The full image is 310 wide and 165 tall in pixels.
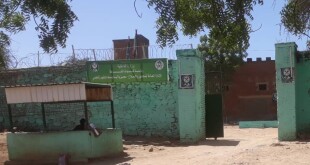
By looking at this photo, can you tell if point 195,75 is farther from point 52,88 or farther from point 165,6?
point 165,6

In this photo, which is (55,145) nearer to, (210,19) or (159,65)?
(159,65)

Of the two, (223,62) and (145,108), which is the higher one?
(223,62)

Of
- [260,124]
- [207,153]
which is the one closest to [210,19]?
[207,153]

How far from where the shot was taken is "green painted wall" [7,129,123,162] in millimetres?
11555

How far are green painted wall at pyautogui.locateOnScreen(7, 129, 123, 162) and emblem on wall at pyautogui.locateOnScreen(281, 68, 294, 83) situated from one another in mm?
5733

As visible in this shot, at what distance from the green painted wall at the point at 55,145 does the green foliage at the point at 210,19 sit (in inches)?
269

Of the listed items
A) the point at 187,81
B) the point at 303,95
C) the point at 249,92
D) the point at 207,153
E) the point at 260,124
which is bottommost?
the point at 260,124

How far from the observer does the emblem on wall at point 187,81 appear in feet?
49.3

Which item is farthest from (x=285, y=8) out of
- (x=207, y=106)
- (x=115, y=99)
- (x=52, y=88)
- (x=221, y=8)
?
(x=115, y=99)

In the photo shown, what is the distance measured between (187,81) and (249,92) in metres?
22.3

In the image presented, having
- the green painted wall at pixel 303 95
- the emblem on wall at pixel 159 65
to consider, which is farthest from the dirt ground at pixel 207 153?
the emblem on wall at pixel 159 65

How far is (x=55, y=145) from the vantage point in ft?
38.3

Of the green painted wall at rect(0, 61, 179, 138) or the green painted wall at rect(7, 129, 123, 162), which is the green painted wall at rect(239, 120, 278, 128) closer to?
the green painted wall at rect(0, 61, 179, 138)

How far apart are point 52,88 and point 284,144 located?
6.49 meters
